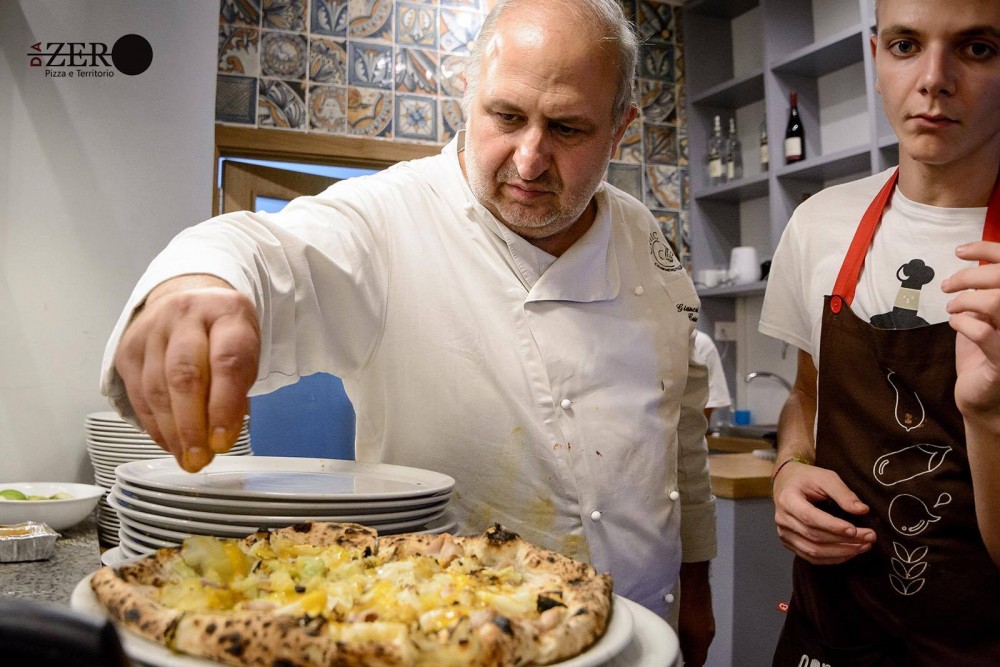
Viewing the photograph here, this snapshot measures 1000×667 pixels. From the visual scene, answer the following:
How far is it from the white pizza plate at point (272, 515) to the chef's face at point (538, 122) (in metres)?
0.60

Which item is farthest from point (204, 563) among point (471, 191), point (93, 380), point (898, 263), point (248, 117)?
point (248, 117)

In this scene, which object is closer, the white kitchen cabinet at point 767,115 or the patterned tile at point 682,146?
the white kitchen cabinet at point 767,115

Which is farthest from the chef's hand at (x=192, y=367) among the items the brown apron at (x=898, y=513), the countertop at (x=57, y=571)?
the brown apron at (x=898, y=513)

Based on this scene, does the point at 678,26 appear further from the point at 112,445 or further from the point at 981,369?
the point at 981,369

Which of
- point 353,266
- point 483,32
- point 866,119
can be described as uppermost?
point 866,119

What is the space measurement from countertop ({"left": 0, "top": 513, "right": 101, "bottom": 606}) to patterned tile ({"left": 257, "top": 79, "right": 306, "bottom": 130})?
293 centimetres

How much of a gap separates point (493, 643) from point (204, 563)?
0.26 meters

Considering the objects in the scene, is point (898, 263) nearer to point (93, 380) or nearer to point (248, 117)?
point (93, 380)

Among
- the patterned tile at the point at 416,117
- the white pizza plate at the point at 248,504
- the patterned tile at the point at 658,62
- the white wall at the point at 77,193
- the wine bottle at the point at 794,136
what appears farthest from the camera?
the patterned tile at the point at 658,62

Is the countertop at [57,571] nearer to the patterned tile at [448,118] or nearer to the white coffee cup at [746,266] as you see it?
the patterned tile at [448,118]

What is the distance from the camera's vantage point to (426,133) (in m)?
4.42

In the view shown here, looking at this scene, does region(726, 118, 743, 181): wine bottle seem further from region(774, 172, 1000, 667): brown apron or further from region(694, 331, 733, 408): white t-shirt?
region(774, 172, 1000, 667): brown apron

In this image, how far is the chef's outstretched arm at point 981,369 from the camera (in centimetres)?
96

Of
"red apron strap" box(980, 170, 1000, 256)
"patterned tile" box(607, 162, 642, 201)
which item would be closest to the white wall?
"red apron strap" box(980, 170, 1000, 256)
